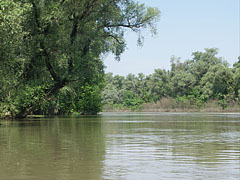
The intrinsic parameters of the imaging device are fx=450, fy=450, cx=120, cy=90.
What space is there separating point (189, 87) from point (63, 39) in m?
76.0

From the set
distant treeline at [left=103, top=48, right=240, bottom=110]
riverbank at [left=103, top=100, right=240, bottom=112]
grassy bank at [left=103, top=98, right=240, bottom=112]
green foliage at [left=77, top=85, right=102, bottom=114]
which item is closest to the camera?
green foliage at [left=77, top=85, right=102, bottom=114]

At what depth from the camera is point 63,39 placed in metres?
28.5

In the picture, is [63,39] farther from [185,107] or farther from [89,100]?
[185,107]

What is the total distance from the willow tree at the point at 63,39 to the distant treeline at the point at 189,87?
151 feet

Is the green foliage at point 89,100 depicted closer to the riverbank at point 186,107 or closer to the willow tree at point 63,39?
the riverbank at point 186,107

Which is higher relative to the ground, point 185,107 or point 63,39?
point 63,39

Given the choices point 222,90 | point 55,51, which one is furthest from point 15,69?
point 222,90

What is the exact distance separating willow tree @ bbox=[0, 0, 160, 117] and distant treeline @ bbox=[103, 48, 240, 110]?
46.2 meters

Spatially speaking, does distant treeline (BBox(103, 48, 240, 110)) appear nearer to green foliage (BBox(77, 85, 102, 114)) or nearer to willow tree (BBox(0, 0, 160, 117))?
green foliage (BBox(77, 85, 102, 114))

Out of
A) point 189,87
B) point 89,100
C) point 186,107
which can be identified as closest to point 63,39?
point 89,100

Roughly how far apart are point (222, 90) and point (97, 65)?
201 ft

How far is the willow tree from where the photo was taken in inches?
1051

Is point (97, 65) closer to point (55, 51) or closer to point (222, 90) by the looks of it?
point (55, 51)

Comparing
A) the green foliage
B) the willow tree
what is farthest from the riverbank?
the willow tree
